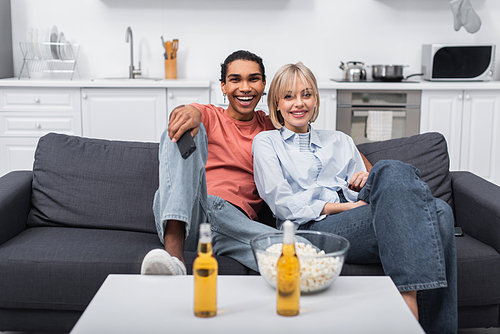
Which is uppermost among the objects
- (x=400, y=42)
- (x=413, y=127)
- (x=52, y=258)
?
(x=400, y=42)

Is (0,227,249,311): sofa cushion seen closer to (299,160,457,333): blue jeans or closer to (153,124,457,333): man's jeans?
(153,124,457,333): man's jeans

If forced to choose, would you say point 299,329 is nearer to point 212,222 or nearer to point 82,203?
point 212,222

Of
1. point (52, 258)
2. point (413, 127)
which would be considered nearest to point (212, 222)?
point (52, 258)

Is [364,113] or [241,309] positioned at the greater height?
[364,113]

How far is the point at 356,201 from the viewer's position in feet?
5.80

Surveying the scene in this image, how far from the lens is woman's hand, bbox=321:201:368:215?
5.43ft

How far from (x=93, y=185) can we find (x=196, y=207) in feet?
1.78

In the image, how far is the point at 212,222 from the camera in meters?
1.67

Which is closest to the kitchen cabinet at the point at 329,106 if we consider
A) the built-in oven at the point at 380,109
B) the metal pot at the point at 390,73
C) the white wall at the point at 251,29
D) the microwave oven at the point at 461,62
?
the built-in oven at the point at 380,109

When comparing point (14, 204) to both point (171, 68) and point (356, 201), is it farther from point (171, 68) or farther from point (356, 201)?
point (171, 68)

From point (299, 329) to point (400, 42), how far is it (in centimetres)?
358

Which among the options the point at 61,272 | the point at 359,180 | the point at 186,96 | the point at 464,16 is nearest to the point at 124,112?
the point at 186,96

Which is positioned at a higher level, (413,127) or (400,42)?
(400,42)

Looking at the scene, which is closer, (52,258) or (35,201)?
(52,258)
